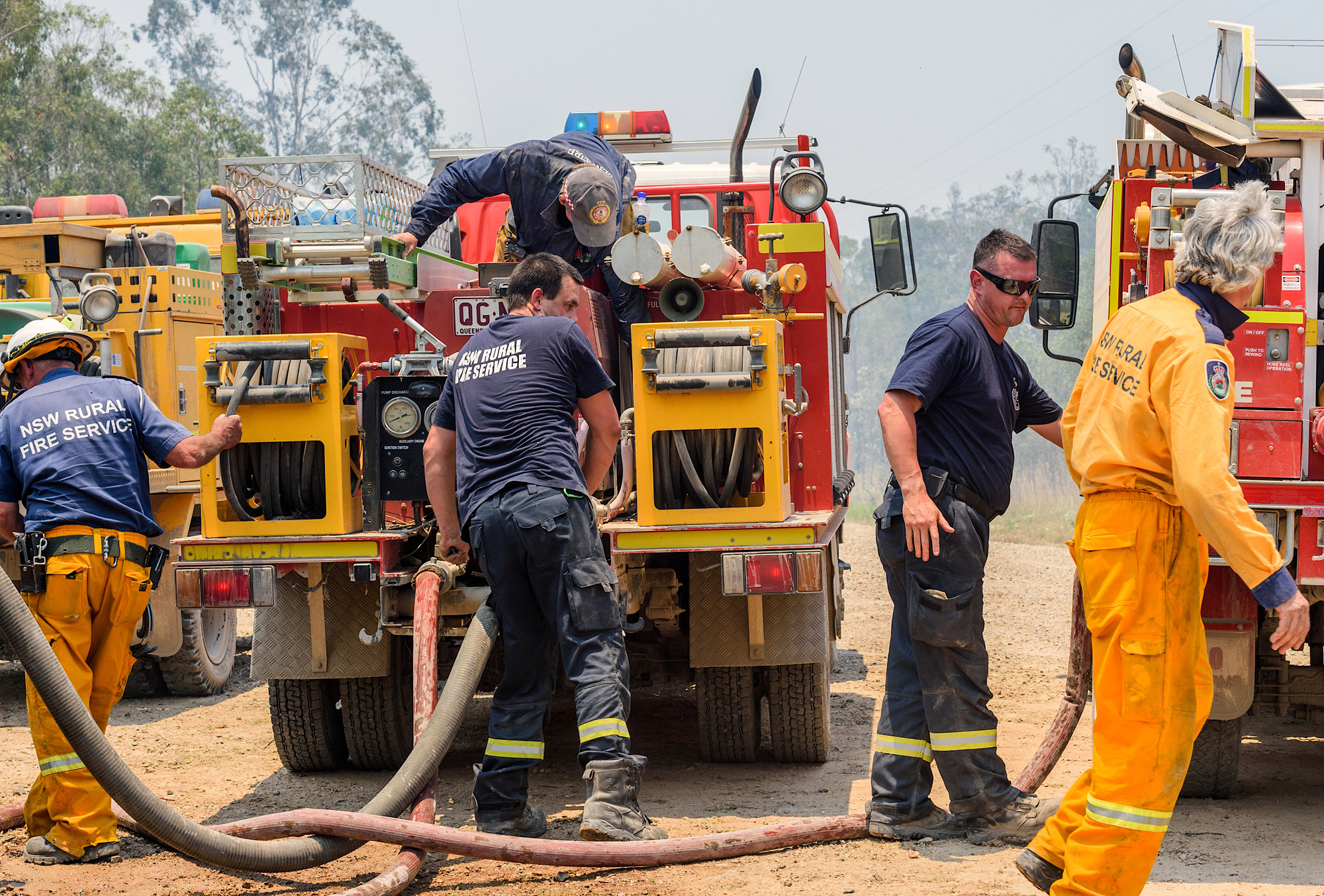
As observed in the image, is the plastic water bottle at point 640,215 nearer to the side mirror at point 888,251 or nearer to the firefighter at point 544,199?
the firefighter at point 544,199

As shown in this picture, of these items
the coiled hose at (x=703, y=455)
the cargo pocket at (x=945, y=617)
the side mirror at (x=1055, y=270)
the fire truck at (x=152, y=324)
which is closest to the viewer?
the cargo pocket at (x=945, y=617)

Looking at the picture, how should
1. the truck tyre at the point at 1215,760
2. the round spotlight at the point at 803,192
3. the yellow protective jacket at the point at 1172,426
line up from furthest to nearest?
the round spotlight at the point at 803,192
the truck tyre at the point at 1215,760
the yellow protective jacket at the point at 1172,426

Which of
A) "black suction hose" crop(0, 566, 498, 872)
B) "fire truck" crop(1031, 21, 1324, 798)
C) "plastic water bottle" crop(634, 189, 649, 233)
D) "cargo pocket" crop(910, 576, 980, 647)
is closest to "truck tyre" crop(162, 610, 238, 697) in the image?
"plastic water bottle" crop(634, 189, 649, 233)

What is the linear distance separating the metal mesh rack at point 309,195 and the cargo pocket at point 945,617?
295cm

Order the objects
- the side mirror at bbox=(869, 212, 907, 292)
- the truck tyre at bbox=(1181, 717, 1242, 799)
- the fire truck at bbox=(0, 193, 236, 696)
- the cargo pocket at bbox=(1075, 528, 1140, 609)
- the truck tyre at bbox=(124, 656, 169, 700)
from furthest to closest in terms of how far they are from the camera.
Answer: the truck tyre at bbox=(124, 656, 169, 700) → the fire truck at bbox=(0, 193, 236, 696) → the side mirror at bbox=(869, 212, 907, 292) → the truck tyre at bbox=(1181, 717, 1242, 799) → the cargo pocket at bbox=(1075, 528, 1140, 609)

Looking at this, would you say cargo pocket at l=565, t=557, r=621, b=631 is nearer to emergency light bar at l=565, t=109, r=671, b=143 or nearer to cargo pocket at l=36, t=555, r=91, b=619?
cargo pocket at l=36, t=555, r=91, b=619

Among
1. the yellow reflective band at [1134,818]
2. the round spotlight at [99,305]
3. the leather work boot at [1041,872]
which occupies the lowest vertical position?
the leather work boot at [1041,872]

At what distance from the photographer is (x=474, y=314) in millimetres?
6180

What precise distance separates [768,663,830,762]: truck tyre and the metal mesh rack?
9.04ft

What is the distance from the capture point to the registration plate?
6.16 metres

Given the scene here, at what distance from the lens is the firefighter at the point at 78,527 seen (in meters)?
4.88

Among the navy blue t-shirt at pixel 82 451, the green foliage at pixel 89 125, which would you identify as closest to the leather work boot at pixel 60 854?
the navy blue t-shirt at pixel 82 451

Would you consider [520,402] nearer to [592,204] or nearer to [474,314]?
[592,204]

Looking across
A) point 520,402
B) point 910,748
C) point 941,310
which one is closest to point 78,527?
point 520,402
